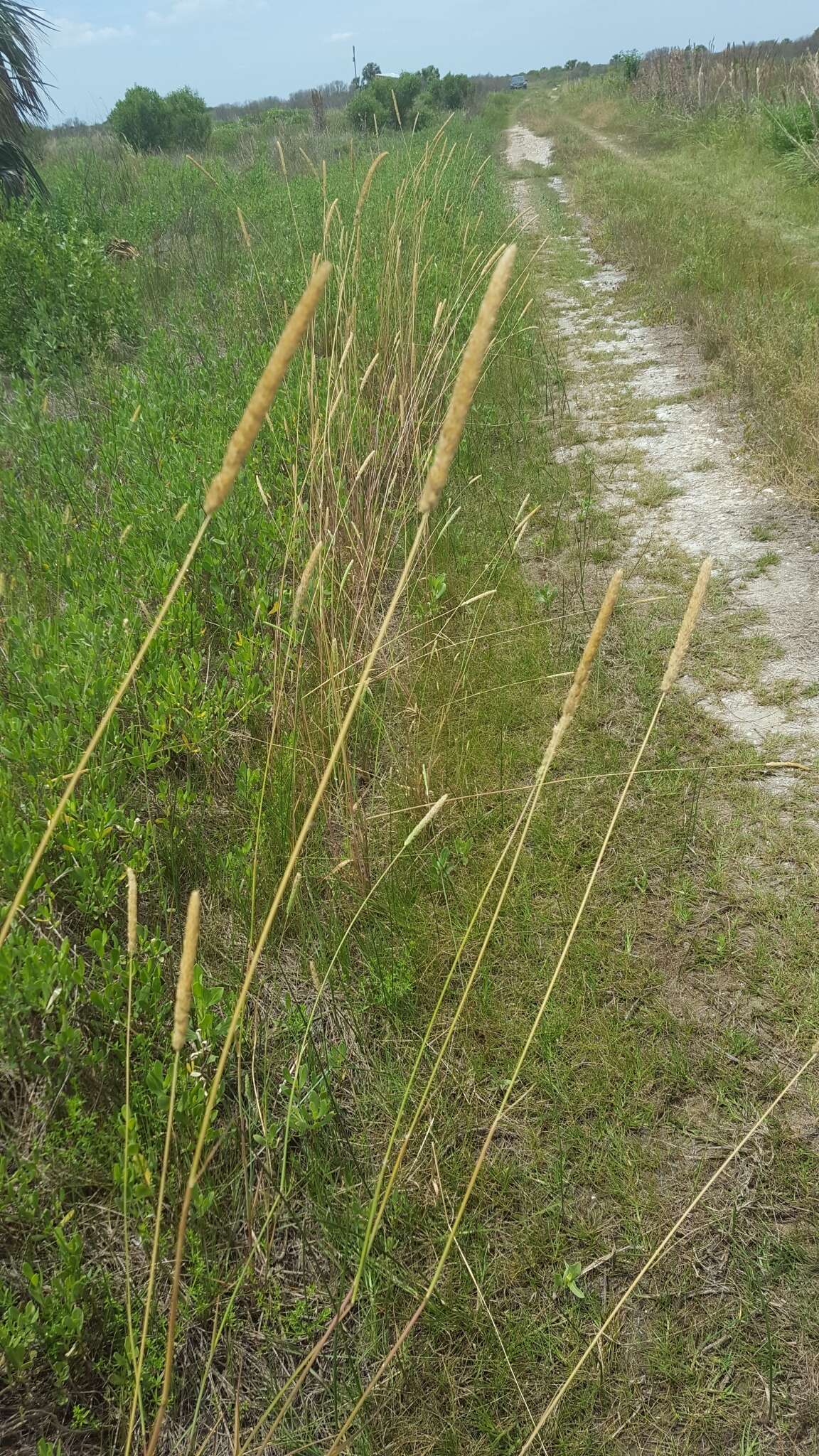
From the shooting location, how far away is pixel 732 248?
277 inches

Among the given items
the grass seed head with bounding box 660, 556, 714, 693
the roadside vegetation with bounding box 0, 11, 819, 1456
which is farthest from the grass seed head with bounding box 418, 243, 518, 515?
the grass seed head with bounding box 660, 556, 714, 693

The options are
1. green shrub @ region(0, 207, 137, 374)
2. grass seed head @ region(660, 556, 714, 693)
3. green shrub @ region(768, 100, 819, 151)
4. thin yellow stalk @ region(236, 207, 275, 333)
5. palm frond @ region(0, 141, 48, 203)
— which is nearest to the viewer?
grass seed head @ region(660, 556, 714, 693)

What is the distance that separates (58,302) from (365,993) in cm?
494

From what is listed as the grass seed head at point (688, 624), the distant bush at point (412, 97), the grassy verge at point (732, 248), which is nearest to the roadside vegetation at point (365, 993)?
the grass seed head at point (688, 624)

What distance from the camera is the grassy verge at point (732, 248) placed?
4590mm

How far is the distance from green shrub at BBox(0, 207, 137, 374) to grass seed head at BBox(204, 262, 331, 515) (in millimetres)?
4501

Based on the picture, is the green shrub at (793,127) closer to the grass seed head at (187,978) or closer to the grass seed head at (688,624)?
the grass seed head at (688,624)

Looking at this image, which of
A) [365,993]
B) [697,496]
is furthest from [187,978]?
[697,496]

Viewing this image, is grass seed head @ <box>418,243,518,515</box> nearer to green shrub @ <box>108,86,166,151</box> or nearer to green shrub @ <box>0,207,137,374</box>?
green shrub @ <box>0,207,137,374</box>

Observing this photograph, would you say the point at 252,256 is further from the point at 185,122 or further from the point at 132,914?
the point at 185,122

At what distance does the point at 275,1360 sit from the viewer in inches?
50.5

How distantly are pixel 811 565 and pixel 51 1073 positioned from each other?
130 inches

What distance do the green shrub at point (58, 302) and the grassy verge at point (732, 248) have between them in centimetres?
378

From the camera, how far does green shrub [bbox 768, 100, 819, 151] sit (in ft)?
32.1
